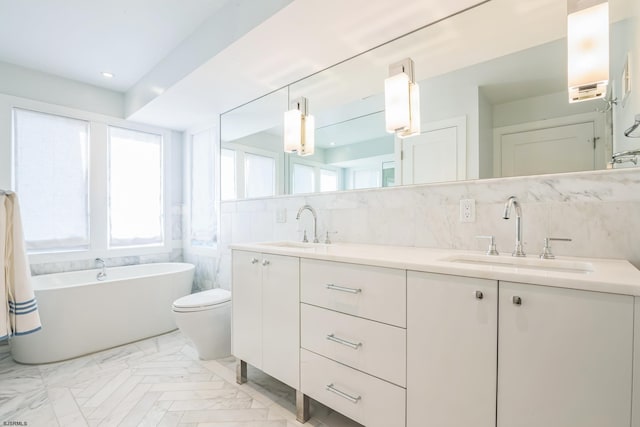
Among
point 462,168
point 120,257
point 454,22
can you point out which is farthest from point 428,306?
point 120,257

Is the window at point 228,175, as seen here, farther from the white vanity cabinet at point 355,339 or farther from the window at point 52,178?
the white vanity cabinet at point 355,339

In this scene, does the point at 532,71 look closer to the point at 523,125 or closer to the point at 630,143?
the point at 523,125

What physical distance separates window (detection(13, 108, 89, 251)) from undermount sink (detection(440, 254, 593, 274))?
138 inches

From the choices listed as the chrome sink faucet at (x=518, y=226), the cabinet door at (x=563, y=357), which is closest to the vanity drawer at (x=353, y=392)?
the cabinet door at (x=563, y=357)

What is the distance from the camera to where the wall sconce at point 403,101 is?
1724 millimetres

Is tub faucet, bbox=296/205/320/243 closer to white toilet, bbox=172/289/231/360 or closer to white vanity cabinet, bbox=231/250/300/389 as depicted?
white vanity cabinet, bbox=231/250/300/389

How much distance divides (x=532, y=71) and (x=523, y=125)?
257 mm

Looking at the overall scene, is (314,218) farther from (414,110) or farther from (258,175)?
(414,110)

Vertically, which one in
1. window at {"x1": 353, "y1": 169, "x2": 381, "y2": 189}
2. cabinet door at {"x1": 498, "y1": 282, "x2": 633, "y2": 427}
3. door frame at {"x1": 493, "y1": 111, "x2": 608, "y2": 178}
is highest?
door frame at {"x1": 493, "y1": 111, "x2": 608, "y2": 178}

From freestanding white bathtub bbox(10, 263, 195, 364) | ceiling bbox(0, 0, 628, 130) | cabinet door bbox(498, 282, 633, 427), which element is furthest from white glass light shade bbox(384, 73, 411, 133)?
freestanding white bathtub bbox(10, 263, 195, 364)

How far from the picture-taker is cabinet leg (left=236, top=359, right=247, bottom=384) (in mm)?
1990

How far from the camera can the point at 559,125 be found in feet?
4.46

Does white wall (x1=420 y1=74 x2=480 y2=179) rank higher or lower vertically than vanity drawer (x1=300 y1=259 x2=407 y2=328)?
higher

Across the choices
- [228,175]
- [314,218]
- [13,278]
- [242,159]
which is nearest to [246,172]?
[242,159]
